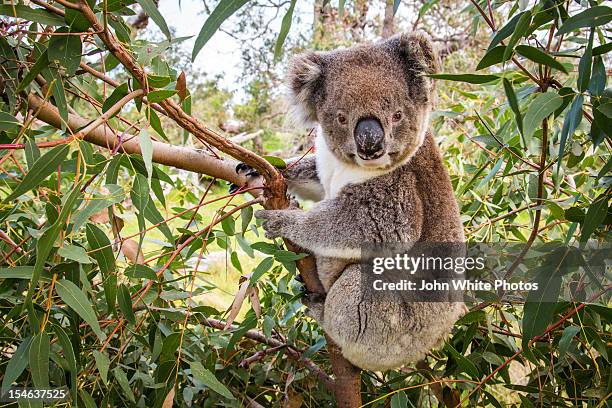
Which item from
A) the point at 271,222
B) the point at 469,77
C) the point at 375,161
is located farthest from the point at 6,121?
the point at 375,161

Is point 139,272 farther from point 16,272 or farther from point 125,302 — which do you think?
point 16,272

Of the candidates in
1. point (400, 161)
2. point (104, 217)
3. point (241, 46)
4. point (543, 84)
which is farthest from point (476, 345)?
point (241, 46)

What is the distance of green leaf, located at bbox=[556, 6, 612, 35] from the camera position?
1.11 metres

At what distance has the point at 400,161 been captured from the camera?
218cm

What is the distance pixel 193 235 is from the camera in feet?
5.10

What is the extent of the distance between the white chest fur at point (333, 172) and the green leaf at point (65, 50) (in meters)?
1.09

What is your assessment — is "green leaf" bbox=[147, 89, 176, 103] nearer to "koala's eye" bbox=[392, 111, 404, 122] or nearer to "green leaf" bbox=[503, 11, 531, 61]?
"green leaf" bbox=[503, 11, 531, 61]

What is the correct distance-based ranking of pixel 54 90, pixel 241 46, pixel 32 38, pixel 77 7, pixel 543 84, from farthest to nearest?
1. pixel 241 46
2. pixel 32 38
3. pixel 54 90
4. pixel 543 84
5. pixel 77 7

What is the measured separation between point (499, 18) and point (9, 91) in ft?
17.0

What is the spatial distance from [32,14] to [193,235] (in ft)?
2.17

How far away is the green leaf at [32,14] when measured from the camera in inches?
47.9

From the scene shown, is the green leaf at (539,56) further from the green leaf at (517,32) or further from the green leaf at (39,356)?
the green leaf at (39,356)

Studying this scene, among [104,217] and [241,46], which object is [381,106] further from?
[241,46]

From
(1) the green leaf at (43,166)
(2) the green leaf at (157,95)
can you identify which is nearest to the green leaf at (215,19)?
(2) the green leaf at (157,95)
